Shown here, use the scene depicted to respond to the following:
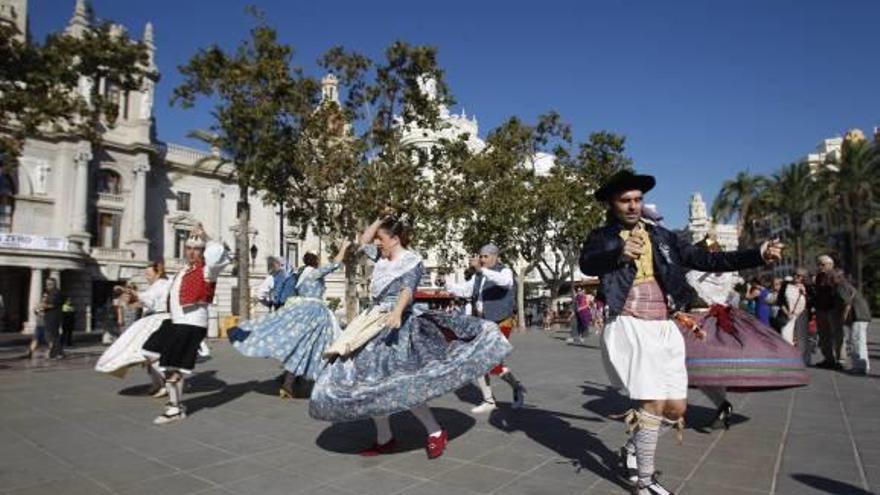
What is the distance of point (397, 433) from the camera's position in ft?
19.0

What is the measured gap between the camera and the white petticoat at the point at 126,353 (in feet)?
25.9

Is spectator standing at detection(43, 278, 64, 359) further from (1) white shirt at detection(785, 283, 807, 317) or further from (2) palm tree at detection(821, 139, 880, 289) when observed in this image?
(2) palm tree at detection(821, 139, 880, 289)

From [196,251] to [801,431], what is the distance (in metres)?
6.73

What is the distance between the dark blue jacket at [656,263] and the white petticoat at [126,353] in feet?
20.9

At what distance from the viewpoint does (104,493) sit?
4.10 metres

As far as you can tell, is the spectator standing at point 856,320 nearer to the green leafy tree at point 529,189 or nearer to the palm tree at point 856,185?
the green leafy tree at point 529,189

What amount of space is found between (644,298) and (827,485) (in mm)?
1919

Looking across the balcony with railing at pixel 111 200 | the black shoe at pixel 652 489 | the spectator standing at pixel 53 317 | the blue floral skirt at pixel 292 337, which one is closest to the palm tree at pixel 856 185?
the blue floral skirt at pixel 292 337

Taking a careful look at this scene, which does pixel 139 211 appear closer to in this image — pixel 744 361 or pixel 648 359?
pixel 744 361

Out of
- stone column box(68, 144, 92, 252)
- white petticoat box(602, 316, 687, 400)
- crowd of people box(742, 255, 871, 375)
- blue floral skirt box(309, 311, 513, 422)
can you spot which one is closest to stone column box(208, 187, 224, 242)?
stone column box(68, 144, 92, 252)

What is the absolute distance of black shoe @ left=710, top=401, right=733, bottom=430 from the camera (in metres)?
5.87

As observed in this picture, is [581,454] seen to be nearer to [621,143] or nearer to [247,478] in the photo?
[247,478]

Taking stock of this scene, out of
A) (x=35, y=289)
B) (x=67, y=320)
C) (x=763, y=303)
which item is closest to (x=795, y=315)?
(x=763, y=303)

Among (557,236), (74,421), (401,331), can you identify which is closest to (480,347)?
(401,331)
